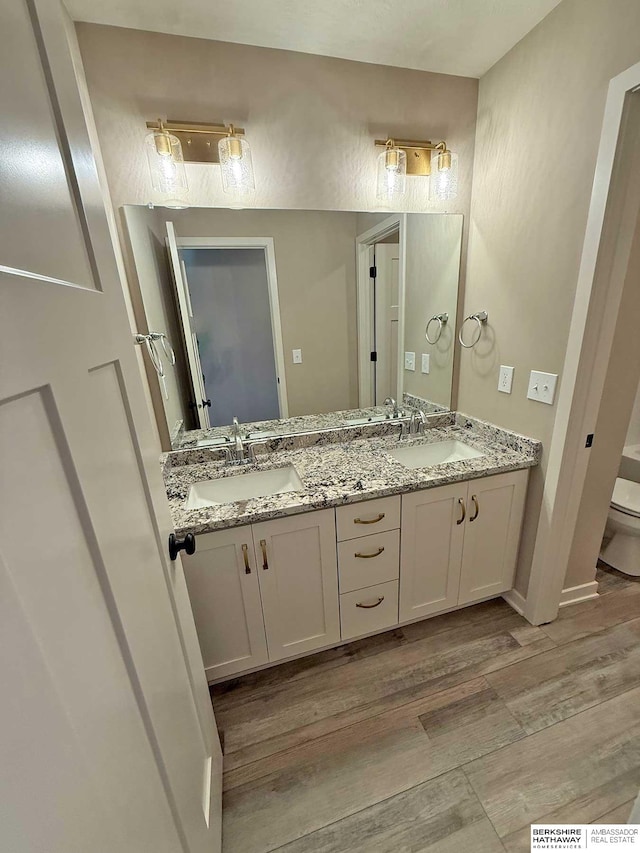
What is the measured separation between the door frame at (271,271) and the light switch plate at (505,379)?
1074 mm

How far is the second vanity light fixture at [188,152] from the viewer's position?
4.28ft

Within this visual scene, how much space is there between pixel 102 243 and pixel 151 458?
43 centimetres

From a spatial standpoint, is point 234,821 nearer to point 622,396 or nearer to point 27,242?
point 27,242

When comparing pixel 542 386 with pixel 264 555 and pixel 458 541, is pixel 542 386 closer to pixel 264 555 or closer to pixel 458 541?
pixel 458 541

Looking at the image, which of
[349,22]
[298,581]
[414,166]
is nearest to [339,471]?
[298,581]

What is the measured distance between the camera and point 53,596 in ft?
1.24

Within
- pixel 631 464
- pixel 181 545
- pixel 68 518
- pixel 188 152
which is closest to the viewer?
A: pixel 68 518

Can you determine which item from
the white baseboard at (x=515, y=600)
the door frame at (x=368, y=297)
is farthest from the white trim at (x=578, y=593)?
the door frame at (x=368, y=297)

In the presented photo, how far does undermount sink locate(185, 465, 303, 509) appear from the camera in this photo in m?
1.51

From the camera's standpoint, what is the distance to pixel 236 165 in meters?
1.39

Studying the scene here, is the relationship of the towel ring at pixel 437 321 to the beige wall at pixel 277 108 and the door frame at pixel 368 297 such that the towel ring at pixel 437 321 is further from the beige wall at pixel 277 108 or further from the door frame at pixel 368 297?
the beige wall at pixel 277 108

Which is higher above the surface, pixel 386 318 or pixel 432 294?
pixel 432 294

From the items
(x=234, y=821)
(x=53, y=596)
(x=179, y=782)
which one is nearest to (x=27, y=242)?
(x=53, y=596)

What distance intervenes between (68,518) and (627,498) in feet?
8.97
